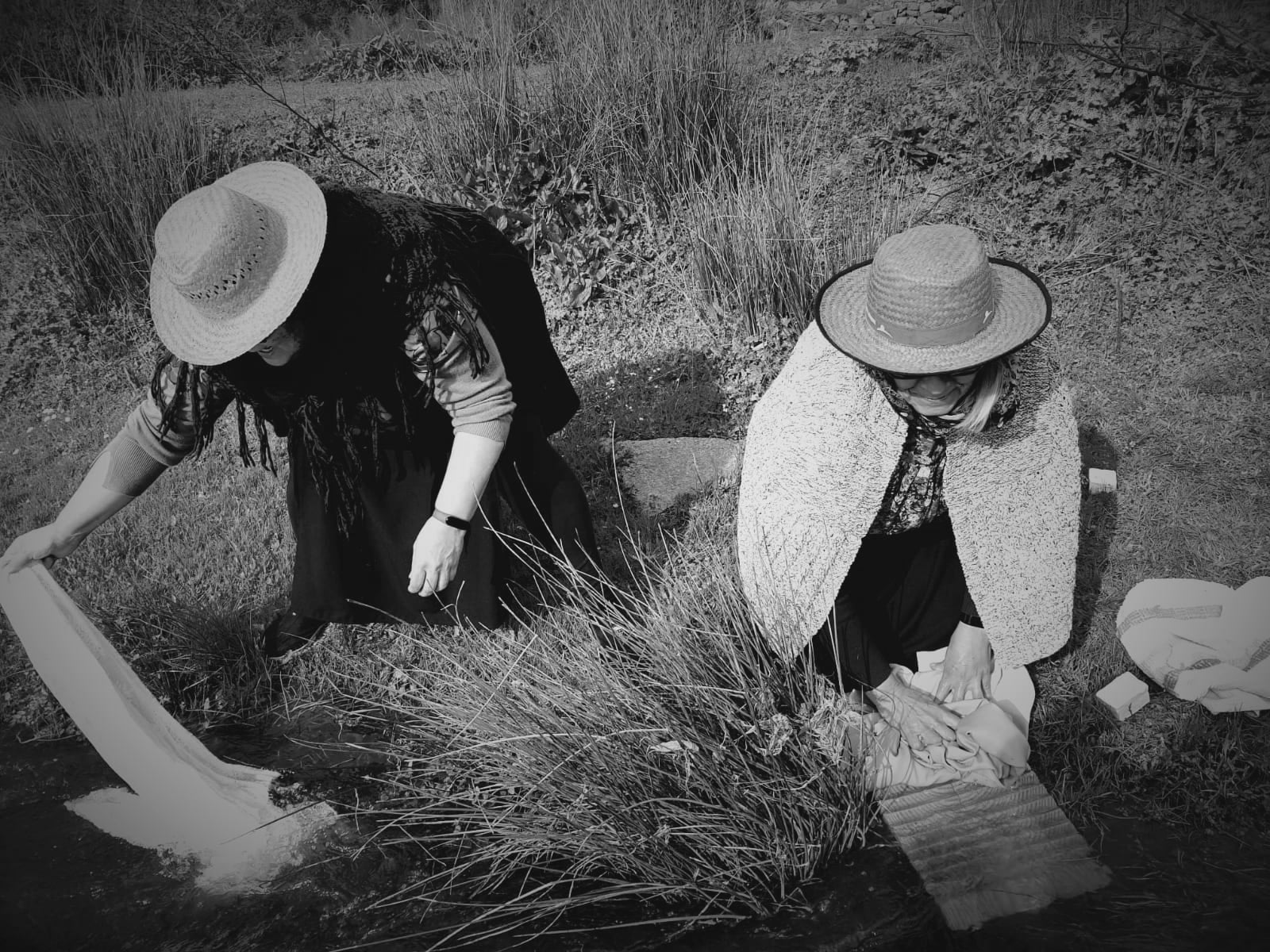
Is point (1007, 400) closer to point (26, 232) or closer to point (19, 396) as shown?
point (19, 396)

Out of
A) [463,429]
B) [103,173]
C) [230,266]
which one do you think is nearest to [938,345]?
[463,429]

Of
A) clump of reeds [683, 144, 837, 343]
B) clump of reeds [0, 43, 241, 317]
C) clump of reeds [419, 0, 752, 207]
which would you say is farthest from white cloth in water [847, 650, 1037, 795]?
clump of reeds [0, 43, 241, 317]

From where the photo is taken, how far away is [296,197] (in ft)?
7.25

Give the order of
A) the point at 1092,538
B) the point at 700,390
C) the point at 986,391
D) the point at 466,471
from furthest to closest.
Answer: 1. the point at 700,390
2. the point at 1092,538
3. the point at 466,471
4. the point at 986,391

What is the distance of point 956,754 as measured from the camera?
2.38 m

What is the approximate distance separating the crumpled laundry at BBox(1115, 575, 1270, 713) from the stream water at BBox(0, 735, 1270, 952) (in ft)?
1.46

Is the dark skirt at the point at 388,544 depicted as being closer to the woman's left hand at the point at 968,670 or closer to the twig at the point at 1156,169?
the woman's left hand at the point at 968,670

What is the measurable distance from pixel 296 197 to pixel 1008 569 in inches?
84.3

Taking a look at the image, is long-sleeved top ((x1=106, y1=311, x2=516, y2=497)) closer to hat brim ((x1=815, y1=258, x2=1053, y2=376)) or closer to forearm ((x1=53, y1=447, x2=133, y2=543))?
forearm ((x1=53, y1=447, x2=133, y2=543))

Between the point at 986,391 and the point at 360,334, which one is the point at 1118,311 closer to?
the point at 986,391

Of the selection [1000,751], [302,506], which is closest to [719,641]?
[1000,751]

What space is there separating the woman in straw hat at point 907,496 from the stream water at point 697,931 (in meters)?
0.49

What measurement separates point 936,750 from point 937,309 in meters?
1.21

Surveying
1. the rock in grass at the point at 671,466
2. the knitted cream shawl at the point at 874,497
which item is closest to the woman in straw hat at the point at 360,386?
the knitted cream shawl at the point at 874,497
